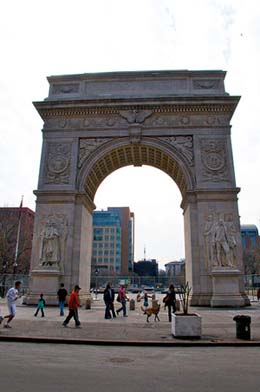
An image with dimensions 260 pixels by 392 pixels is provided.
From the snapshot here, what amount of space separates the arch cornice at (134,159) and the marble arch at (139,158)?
0.08 meters

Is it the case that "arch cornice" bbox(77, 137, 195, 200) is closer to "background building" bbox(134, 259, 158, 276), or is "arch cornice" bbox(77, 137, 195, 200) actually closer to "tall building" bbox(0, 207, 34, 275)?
"tall building" bbox(0, 207, 34, 275)

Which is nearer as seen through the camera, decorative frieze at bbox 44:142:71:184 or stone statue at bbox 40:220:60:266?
stone statue at bbox 40:220:60:266

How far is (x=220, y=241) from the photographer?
21953 millimetres

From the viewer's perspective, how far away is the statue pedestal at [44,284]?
22.0 meters

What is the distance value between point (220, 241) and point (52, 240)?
450 inches

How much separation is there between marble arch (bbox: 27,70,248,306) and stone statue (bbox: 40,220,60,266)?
7 centimetres

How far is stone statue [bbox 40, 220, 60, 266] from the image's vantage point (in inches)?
885

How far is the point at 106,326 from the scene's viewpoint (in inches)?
519

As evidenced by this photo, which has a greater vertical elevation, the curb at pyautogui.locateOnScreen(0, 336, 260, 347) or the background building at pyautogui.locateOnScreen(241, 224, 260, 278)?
the background building at pyautogui.locateOnScreen(241, 224, 260, 278)

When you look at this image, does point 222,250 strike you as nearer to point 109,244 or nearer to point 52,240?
point 52,240

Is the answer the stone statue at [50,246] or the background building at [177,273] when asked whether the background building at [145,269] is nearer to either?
the background building at [177,273]

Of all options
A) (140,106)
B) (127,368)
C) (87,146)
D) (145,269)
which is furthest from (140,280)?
(145,269)

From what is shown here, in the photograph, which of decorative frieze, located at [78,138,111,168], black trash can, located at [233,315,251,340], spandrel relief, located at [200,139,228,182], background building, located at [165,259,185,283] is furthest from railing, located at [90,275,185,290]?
black trash can, located at [233,315,251,340]

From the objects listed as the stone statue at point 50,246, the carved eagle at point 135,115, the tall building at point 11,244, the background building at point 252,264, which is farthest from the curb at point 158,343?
the tall building at point 11,244
